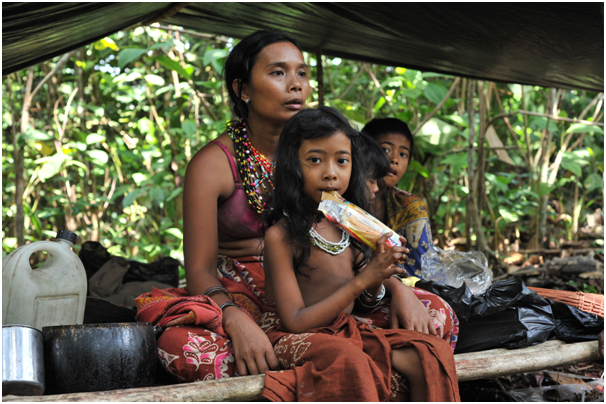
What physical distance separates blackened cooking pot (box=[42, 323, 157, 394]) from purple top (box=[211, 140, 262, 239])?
2.22ft

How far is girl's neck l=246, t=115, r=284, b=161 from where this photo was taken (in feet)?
7.24

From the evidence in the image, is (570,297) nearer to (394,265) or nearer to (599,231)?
(394,265)

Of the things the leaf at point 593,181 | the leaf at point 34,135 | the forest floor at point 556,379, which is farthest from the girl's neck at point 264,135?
the leaf at point 593,181

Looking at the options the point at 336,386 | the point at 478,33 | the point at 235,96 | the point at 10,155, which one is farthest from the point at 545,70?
the point at 10,155

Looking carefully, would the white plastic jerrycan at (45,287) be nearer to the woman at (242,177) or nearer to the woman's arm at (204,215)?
the woman at (242,177)

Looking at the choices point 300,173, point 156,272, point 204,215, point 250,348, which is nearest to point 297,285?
point 250,348

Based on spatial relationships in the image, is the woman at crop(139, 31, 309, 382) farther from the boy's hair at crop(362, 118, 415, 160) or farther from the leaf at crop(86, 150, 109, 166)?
the leaf at crop(86, 150, 109, 166)

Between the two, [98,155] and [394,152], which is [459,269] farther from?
[98,155]

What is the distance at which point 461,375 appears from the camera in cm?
186

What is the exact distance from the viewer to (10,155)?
6.27 metres

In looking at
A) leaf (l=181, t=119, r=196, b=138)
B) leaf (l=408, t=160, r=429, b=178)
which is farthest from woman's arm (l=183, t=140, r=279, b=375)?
leaf (l=408, t=160, r=429, b=178)

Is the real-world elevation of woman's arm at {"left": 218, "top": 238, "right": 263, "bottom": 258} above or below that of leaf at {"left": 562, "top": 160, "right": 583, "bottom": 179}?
below

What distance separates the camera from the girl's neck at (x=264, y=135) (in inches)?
86.9

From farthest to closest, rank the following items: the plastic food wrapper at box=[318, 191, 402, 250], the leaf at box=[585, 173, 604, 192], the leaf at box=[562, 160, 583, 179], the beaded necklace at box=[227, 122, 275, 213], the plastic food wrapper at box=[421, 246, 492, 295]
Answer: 1. the leaf at box=[585, 173, 604, 192]
2. the leaf at box=[562, 160, 583, 179]
3. the plastic food wrapper at box=[421, 246, 492, 295]
4. the beaded necklace at box=[227, 122, 275, 213]
5. the plastic food wrapper at box=[318, 191, 402, 250]
